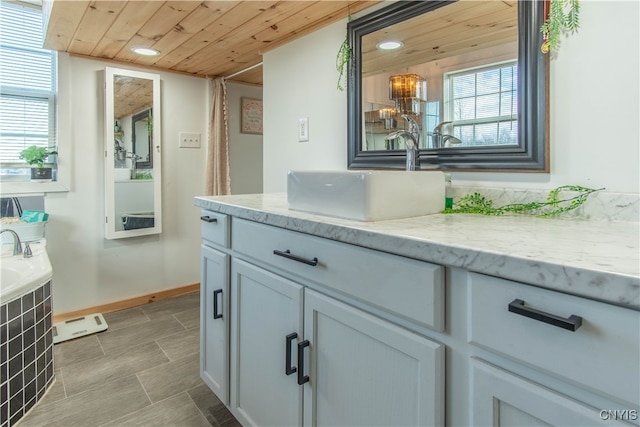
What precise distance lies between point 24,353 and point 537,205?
7.17 feet

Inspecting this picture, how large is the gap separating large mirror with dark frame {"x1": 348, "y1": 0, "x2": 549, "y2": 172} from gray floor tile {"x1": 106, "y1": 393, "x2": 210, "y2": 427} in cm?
136

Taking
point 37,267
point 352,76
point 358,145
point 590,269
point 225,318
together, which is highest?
point 352,76

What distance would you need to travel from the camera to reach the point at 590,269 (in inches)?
20.7

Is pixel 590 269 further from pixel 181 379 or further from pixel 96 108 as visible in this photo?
pixel 96 108

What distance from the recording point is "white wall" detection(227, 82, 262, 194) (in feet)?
11.1

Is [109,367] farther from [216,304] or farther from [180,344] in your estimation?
[216,304]

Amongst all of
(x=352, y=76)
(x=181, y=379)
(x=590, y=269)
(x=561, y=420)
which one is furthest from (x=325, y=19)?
(x=181, y=379)

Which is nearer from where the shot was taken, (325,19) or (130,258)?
(325,19)

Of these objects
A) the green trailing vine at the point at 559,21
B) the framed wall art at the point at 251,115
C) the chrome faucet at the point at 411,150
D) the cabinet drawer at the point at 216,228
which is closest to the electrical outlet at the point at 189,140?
the framed wall art at the point at 251,115

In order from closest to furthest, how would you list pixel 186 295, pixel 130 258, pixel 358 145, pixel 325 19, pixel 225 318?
pixel 225 318
pixel 358 145
pixel 325 19
pixel 130 258
pixel 186 295

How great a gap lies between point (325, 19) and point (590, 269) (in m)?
1.78

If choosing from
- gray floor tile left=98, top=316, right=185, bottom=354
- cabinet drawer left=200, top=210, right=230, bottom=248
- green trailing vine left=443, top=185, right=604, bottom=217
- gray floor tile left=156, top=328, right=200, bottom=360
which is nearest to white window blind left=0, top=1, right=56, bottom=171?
gray floor tile left=98, top=316, right=185, bottom=354

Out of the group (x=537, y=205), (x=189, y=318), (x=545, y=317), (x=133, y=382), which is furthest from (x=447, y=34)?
(x=189, y=318)

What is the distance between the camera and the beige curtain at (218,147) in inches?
124
